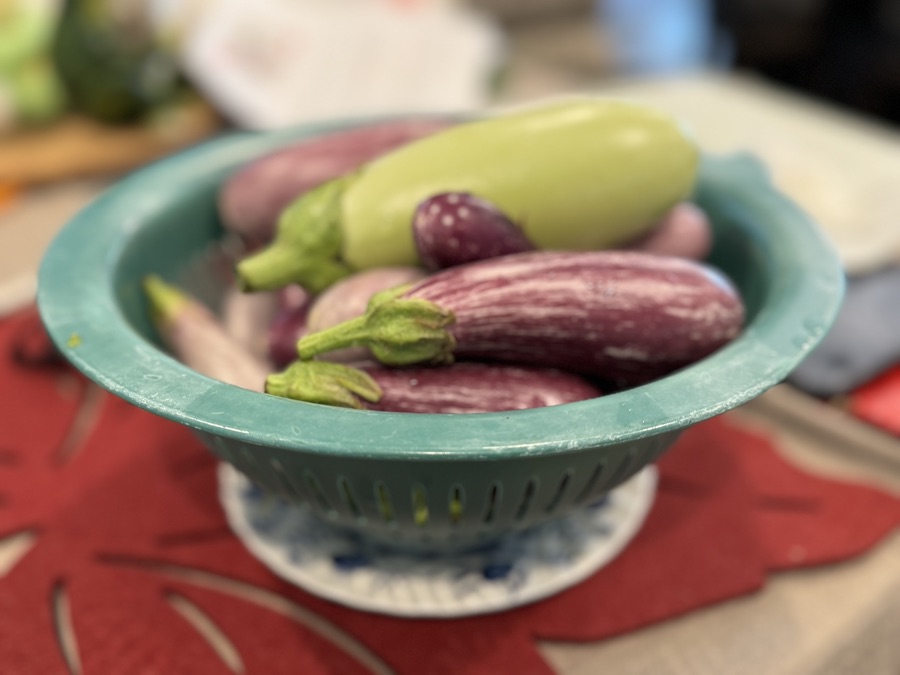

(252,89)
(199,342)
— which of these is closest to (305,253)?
(199,342)

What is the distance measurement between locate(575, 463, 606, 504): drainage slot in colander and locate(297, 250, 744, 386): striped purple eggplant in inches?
2.4

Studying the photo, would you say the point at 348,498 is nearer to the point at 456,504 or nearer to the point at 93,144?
the point at 456,504

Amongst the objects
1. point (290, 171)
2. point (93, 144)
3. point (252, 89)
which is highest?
point (290, 171)

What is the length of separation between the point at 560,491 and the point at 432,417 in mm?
101

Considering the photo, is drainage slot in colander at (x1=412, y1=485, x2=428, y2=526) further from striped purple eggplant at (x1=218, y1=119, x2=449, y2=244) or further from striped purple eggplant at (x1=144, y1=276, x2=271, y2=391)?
striped purple eggplant at (x1=218, y1=119, x2=449, y2=244)

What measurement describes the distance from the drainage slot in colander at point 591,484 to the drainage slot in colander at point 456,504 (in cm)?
7

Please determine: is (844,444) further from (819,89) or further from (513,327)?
(819,89)

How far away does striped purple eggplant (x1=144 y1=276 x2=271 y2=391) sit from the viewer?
0.47m

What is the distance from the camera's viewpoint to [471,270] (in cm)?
42

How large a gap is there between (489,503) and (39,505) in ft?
1.11

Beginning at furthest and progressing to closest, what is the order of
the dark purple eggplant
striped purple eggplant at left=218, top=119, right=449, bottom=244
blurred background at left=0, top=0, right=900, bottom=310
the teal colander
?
1. blurred background at left=0, top=0, right=900, bottom=310
2. striped purple eggplant at left=218, top=119, right=449, bottom=244
3. the dark purple eggplant
4. the teal colander

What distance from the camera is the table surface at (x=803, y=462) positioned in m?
0.44

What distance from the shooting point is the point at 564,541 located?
0.50 m

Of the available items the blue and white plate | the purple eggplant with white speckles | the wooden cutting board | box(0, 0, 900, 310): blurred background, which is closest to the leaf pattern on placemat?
the blue and white plate
